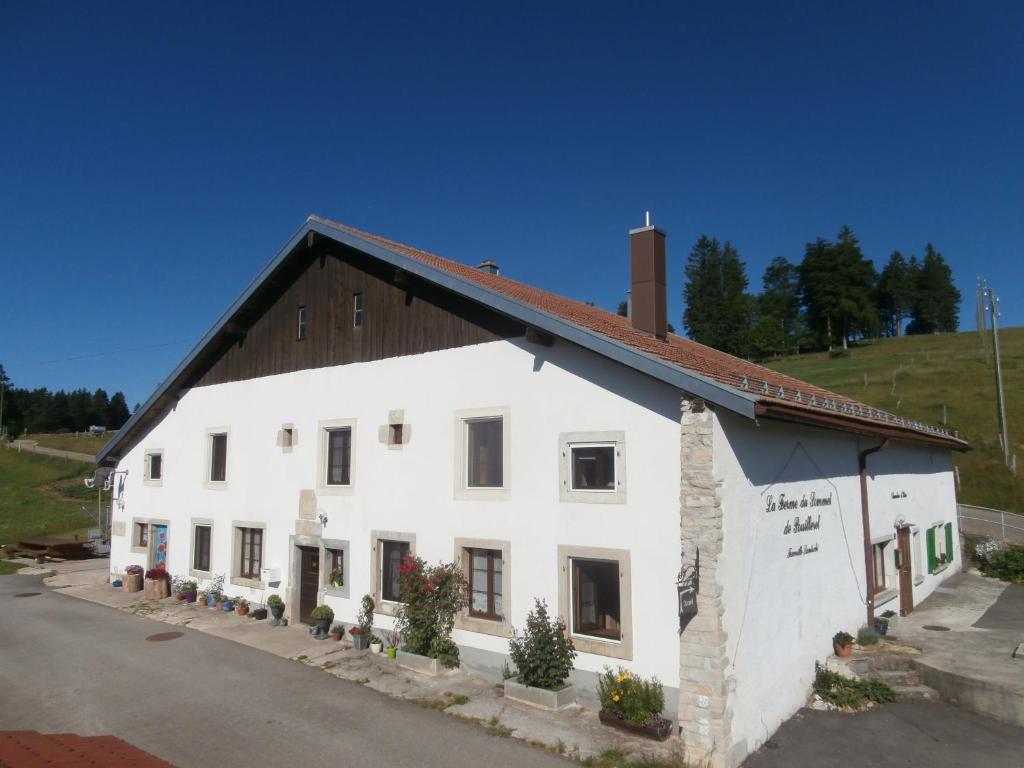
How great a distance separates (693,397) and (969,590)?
48.8 ft

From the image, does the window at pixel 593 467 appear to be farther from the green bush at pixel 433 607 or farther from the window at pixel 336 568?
the window at pixel 336 568

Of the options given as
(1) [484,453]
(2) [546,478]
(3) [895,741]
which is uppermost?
(1) [484,453]

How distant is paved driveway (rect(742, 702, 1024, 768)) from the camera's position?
8703mm

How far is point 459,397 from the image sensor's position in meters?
12.5

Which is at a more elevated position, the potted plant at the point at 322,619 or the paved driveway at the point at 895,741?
the potted plant at the point at 322,619

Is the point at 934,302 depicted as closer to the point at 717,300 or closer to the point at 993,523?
the point at 717,300

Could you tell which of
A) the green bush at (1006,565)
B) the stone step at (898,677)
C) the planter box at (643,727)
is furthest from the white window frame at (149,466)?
the green bush at (1006,565)

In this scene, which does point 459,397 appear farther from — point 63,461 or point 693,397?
point 63,461

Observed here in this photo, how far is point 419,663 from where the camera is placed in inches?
464

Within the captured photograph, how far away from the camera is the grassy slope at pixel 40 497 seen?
113 ft

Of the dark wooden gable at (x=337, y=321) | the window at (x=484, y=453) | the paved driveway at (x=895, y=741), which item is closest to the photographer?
the paved driveway at (x=895, y=741)

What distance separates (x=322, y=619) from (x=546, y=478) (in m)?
6.27

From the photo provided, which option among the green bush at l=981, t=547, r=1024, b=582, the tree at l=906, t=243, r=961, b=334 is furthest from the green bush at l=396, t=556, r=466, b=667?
the tree at l=906, t=243, r=961, b=334

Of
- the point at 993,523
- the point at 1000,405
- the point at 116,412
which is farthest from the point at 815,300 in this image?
the point at 116,412
